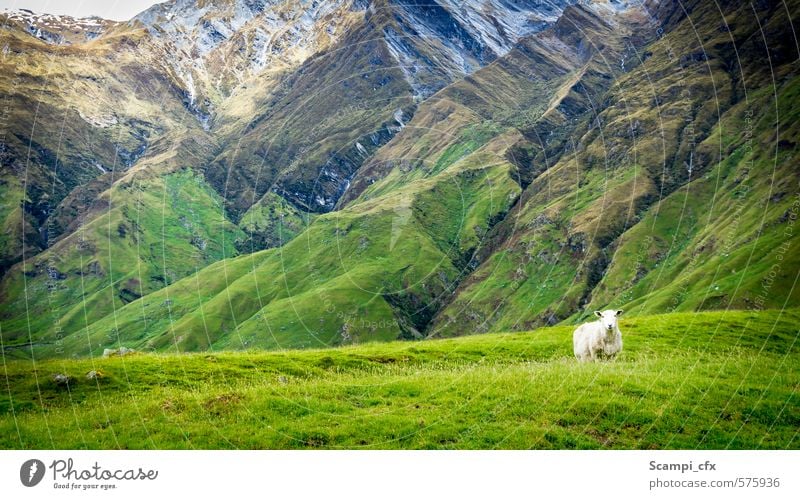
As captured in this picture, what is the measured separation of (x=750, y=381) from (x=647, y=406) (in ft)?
23.3

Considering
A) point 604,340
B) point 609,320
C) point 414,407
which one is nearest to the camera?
point 414,407

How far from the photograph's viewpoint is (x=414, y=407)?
25.0 meters

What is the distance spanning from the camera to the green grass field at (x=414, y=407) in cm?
2241

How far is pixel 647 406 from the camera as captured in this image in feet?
78.5

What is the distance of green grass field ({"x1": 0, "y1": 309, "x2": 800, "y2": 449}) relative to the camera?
73.5 feet

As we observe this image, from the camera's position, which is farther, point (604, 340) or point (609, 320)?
point (604, 340)

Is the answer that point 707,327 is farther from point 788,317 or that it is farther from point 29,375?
point 29,375
